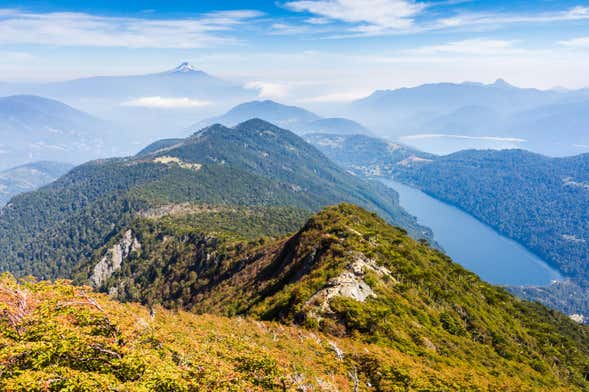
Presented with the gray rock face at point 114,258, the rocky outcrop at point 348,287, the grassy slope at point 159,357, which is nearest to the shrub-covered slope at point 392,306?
the rocky outcrop at point 348,287

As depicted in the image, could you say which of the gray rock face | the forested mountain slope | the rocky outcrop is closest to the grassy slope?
the forested mountain slope

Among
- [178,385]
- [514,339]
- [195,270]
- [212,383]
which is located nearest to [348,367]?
[212,383]

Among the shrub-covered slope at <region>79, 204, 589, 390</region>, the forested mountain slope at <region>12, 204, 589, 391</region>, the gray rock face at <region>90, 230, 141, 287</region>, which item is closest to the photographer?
the forested mountain slope at <region>12, 204, 589, 391</region>

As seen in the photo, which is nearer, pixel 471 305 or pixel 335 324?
pixel 335 324

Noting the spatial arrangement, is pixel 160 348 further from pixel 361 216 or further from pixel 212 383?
pixel 361 216

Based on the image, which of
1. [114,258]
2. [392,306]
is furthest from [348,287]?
[114,258]

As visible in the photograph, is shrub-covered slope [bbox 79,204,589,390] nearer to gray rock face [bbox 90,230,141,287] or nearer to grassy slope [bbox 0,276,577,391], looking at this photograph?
grassy slope [bbox 0,276,577,391]
